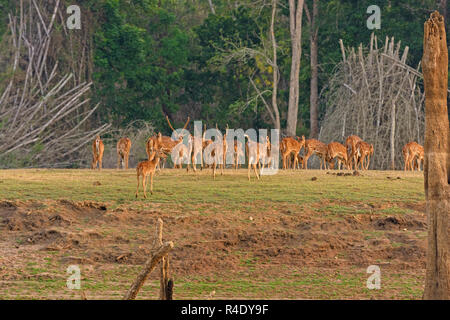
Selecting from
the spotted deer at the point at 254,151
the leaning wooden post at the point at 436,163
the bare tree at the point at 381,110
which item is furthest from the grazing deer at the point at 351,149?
the leaning wooden post at the point at 436,163

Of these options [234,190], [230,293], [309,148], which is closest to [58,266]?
[230,293]

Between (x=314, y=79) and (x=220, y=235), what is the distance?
73.5ft

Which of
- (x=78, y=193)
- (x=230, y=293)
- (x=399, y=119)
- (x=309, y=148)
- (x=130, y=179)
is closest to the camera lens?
(x=230, y=293)

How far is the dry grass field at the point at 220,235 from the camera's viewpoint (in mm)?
11914

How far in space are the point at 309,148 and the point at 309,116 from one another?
13803 mm

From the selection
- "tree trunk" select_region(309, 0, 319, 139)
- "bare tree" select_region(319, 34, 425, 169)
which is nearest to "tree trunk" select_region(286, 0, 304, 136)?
"tree trunk" select_region(309, 0, 319, 139)

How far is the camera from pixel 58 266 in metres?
12.9

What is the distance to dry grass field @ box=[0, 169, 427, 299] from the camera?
1191 cm

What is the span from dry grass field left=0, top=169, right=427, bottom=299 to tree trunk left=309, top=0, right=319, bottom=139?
1620 centimetres

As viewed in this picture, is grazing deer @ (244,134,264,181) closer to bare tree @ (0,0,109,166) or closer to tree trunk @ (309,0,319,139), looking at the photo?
bare tree @ (0,0,109,166)

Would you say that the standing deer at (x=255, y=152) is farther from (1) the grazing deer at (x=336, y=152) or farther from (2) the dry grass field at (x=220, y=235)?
(1) the grazing deer at (x=336, y=152)

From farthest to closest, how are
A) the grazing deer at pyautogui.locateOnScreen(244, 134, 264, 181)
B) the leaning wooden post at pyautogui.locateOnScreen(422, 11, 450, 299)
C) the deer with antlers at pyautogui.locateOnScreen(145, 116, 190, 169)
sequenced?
the deer with antlers at pyautogui.locateOnScreen(145, 116, 190, 169) < the grazing deer at pyautogui.locateOnScreen(244, 134, 264, 181) < the leaning wooden post at pyautogui.locateOnScreen(422, 11, 450, 299)

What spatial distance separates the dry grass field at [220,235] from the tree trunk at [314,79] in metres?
16.2
